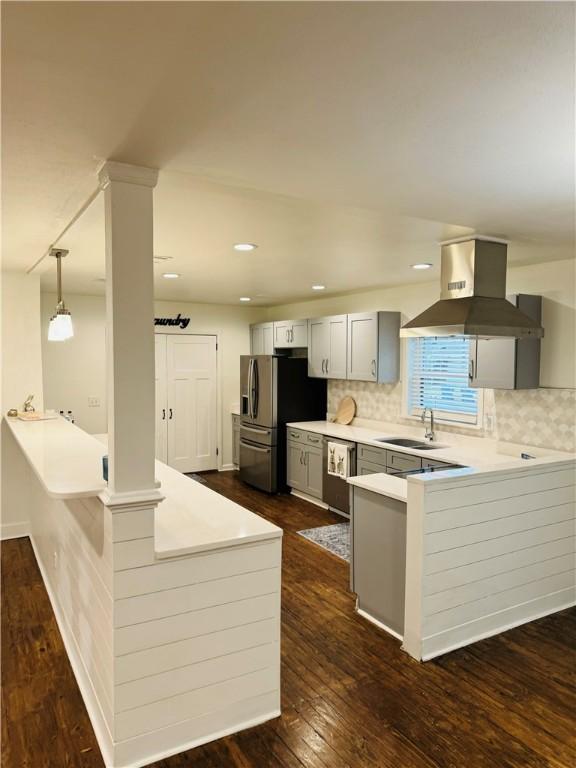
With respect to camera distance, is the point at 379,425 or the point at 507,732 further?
the point at 379,425

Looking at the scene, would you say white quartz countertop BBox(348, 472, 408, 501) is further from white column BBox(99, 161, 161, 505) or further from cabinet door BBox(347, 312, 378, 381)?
cabinet door BBox(347, 312, 378, 381)

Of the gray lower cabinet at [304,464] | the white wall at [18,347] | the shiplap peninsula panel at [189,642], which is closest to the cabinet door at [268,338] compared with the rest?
the gray lower cabinet at [304,464]

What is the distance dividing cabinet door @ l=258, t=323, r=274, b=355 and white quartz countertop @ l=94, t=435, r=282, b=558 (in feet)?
14.1

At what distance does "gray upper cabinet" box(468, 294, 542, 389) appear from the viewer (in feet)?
12.8

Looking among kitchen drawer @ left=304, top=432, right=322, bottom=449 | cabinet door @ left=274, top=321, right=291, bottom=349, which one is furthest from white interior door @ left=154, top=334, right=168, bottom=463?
kitchen drawer @ left=304, top=432, right=322, bottom=449

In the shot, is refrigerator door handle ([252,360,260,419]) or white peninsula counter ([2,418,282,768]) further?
refrigerator door handle ([252,360,260,419])

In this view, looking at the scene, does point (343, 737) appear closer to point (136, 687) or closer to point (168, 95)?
point (136, 687)

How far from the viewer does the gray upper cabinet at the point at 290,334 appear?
6.44m

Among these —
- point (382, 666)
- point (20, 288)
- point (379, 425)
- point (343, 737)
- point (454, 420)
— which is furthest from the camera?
point (379, 425)

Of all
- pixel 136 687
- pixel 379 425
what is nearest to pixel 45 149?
pixel 136 687

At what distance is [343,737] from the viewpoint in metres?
2.30

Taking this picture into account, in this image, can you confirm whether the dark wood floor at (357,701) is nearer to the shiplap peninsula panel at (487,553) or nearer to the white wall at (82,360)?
the shiplap peninsula panel at (487,553)

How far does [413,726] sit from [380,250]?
2757 millimetres

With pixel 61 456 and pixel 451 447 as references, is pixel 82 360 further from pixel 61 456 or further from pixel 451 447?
pixel 451 447
